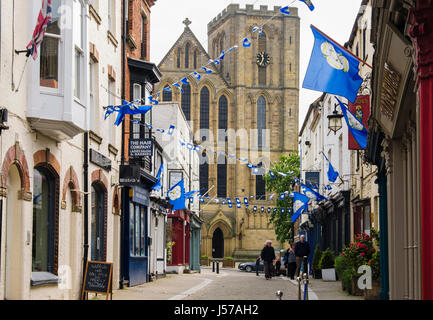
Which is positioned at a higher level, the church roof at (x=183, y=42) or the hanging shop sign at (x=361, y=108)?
the church roof at (x=183, y=42)

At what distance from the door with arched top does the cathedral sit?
0.34 feet

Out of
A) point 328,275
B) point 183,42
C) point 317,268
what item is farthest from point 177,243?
point 183,42

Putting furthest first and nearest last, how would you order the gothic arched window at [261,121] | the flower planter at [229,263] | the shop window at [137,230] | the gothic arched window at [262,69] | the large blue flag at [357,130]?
1. the gothic arched window at [262,69]
2. the gothic arched window at [261,121]
3. the flower planter at [229,263]
4. the shop window at [137,230]
5. the large blue flag at [357,130]

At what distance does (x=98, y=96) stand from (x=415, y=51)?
12034 mm

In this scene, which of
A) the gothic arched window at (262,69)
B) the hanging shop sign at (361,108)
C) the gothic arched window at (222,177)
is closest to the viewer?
the hanging shop sign at (361,108)

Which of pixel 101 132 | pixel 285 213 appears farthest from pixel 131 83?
pixel 285 213

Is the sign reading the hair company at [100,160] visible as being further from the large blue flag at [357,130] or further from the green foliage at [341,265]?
the green foliage at [341,265]

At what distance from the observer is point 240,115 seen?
75.2 m

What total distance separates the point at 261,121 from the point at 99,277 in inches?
2476

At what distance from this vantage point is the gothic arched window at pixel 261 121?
7562cm

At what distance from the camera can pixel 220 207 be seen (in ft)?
247

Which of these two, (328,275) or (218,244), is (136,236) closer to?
(328,275)

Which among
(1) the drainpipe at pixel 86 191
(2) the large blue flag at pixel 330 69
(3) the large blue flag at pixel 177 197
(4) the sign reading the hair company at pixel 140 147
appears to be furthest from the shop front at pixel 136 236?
(2) the large blue flag at pixel 330 69
